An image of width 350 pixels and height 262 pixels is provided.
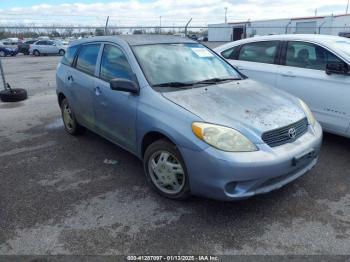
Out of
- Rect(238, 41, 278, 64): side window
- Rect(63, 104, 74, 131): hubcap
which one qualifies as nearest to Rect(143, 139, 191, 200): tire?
Rect(63, 104, 74, 131): hubcap

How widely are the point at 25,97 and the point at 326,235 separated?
26.1 ft

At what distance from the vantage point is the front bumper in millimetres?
2895

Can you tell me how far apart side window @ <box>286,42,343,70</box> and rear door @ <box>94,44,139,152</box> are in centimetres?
279

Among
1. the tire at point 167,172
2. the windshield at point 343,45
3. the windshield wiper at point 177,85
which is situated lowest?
the tire at point 167,172

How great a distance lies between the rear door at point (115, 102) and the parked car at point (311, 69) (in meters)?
2.63

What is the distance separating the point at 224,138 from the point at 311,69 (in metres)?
2.75

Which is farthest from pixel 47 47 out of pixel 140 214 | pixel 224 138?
pixel 224 138

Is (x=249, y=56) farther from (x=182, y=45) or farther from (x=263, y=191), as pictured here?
(x=263, y=191)

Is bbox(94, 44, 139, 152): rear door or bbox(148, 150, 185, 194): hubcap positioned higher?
bbox(94, 44, 139, 152): rear door

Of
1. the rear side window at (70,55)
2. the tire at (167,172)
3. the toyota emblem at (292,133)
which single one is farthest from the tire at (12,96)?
the toyota emblem at (292,133)

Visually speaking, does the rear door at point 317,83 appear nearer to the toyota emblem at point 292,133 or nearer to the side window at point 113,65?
the toyota emblem at point 292,133

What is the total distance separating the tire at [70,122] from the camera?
5414 millimetres

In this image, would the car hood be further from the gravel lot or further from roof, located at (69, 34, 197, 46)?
roof, located at (69, 34, 197, 46)

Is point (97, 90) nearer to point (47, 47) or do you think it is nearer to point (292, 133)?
point (292, 133)
